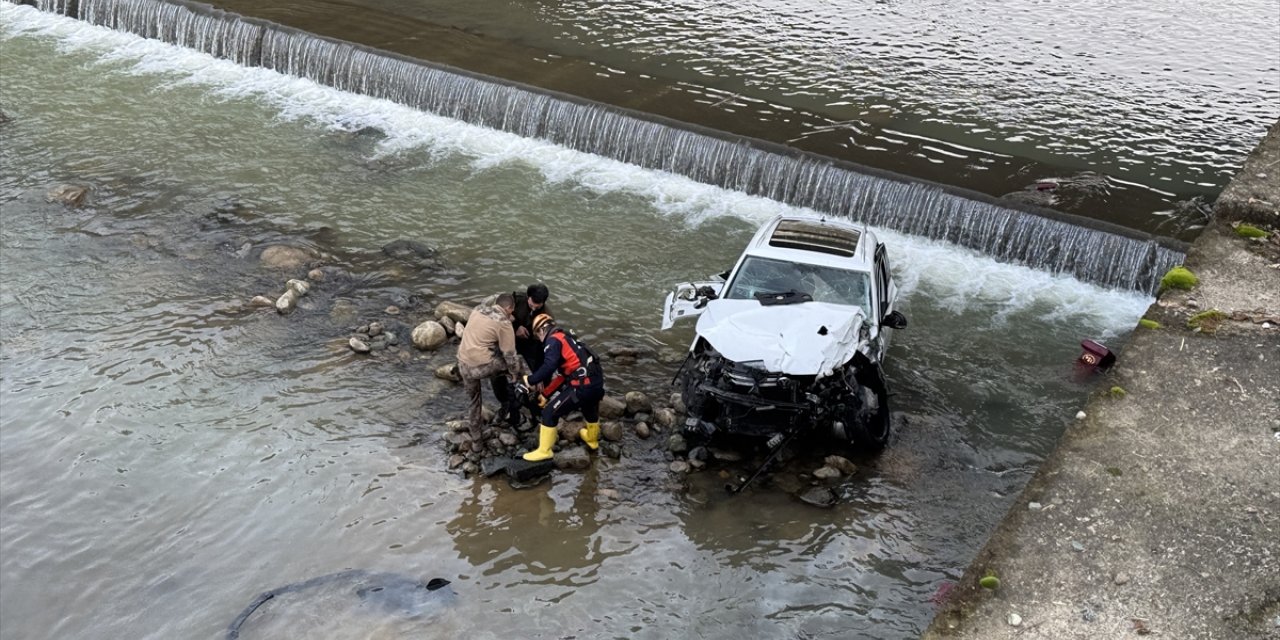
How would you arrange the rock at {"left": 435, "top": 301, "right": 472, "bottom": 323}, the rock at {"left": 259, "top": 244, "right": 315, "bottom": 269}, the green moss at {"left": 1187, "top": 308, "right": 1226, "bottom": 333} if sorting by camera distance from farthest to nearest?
the rock at {"left": 259, "top": 244, "right": 315, "bottom": 269} < the rock at {"left": 435, "top": 301, "right": 472, "bottom": 323} < the green moss at {"left": 1187, "top": 308, "right": 1226, "bottom": 333}

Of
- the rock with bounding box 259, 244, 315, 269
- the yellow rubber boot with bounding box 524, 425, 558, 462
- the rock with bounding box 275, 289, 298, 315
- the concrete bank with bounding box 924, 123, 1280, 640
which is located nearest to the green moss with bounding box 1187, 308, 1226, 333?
the concrete bank with bounding box 924, 123, 1280, 640

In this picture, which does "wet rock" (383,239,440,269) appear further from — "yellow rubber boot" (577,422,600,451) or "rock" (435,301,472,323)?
"yellow rubber boot" (577,422,600,451)

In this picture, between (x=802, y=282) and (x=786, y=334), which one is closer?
(x=786, y=334)

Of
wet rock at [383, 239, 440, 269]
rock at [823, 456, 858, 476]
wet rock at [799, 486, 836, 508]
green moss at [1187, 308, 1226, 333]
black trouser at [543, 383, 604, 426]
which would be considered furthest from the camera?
wet rock at [383, 239, 440, 269]

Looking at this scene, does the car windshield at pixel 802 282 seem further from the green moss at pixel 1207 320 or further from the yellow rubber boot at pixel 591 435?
the green moss at pixel 1207 320

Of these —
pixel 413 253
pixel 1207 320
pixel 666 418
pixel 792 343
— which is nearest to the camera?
pixel 1207 320

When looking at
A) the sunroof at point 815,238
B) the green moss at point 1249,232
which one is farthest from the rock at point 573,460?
the green moss at point 1249,232

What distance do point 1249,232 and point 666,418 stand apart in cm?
616

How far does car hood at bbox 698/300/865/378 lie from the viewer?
10.1 m

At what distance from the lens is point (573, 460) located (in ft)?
35.2

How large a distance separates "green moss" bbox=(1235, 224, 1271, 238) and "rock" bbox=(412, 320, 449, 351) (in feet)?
27.8

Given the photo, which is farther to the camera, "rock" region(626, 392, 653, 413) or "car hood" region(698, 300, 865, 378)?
"rock" region(626, 392, 653, 413)

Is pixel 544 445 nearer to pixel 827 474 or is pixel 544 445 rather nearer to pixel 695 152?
pixel 827 474

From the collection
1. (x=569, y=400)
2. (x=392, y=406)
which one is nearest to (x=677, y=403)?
(x=569, y=400)
